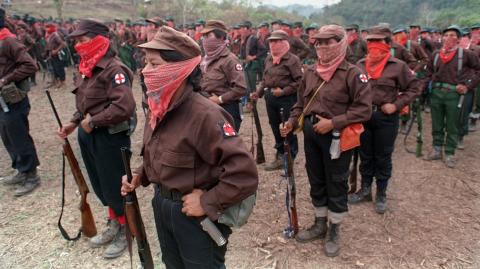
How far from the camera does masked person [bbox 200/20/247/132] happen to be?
4.85 m

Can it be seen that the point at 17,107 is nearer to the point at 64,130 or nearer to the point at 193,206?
the point at 64,130

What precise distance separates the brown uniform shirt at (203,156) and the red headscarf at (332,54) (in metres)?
1.68

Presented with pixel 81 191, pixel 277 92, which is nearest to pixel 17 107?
pixel 81 191

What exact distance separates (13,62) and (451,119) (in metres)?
7.17

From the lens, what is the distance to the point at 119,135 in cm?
375

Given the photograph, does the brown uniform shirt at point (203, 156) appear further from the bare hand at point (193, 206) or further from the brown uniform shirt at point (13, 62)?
the brown uniform shirt at point (13, 62)

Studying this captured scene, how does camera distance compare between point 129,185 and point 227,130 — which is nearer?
point 227,130

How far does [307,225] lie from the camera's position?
4.51 meters

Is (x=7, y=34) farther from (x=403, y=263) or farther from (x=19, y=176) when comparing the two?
(x=403, y=263)

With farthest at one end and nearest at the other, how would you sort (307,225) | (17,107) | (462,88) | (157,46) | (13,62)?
(462,88), (17,107), (13,62), (307,225), (157,46)

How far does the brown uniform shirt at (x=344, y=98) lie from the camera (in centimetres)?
342

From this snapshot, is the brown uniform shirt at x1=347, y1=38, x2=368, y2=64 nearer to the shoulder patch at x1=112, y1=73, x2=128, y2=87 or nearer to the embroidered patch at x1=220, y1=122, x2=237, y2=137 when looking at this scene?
the shoulder patch at x1=112, y1=73, x2=128, y2=87

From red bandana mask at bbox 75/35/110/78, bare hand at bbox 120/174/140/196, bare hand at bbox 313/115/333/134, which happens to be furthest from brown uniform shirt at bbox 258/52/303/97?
bare hand at bbox 120/174/140/196

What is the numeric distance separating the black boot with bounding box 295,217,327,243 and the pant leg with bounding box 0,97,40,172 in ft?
13.9
